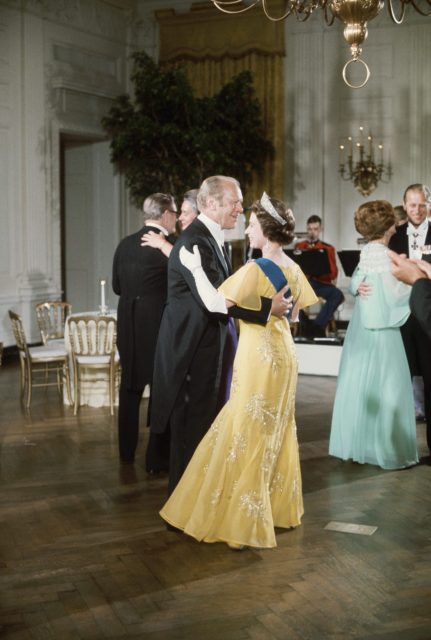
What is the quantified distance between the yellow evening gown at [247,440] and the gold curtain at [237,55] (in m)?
8.46

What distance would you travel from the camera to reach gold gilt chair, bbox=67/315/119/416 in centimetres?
743

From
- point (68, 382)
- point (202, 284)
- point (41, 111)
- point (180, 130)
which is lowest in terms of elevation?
point (68, 382)

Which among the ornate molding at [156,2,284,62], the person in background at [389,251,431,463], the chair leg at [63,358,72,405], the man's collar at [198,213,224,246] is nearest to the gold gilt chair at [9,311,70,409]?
the chair leg at [63,358,72,405]

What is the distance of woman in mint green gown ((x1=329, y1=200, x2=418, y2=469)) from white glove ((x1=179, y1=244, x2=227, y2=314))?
1583mm

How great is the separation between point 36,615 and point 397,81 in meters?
10.0

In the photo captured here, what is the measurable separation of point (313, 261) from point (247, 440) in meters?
7.00

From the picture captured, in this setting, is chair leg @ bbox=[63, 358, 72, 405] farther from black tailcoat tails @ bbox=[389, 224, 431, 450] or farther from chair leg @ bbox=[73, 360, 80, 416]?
black tailcoat tails @ bbox=[389, 224, 431, 450]

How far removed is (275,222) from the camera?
423cm

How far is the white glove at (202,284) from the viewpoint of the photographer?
424 centimetres

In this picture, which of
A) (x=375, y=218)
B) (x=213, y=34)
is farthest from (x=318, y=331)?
(x=375, y=218)

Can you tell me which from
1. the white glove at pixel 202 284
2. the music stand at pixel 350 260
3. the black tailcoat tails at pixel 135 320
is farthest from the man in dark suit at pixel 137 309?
the music stand at pixel 350 260

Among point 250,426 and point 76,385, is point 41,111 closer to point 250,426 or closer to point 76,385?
point 76,385

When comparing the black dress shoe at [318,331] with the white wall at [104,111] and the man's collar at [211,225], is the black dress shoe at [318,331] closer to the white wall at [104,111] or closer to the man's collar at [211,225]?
the white wall at [104,111]

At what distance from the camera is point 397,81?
39.7 feet
